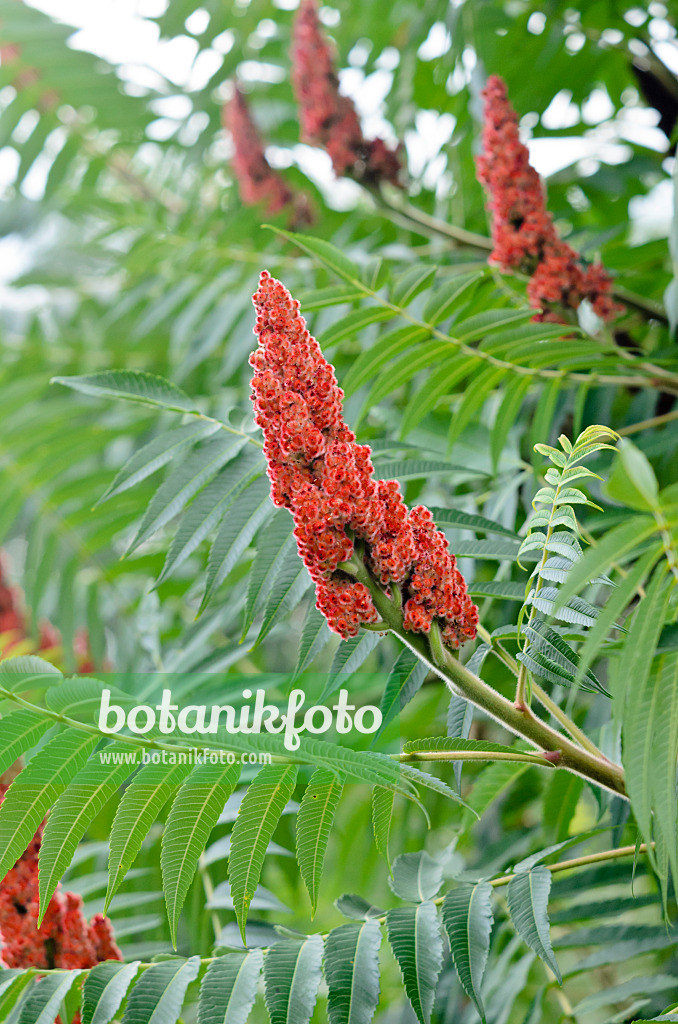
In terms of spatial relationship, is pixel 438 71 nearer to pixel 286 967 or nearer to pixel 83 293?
pixel 83 293

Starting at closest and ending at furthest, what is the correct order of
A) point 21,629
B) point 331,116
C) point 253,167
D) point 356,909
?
point 356,909 → point 331,116 → point 253,167 → point 21,629

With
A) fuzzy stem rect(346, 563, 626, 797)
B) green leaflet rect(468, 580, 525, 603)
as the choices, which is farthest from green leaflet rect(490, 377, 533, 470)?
fuzzy stem rect(346, 563, 626, 797)

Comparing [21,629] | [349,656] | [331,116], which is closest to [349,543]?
[349,656]

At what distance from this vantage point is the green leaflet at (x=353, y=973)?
3.23 ft

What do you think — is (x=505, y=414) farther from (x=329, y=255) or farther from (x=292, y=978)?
(x=292, y=978)

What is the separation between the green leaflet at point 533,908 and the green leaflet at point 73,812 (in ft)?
1.64

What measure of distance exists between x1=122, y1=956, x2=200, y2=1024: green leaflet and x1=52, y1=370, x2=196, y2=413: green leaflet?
0.78m

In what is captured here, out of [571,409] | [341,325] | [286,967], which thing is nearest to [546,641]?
[286,967]

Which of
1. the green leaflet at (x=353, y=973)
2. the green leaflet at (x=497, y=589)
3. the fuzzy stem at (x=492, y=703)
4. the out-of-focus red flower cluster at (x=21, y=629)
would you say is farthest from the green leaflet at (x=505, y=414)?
the out-of-focus red flower cluster at (x=21, y=629)

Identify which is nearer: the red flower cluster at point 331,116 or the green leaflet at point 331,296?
the green leaflet at point 331,296

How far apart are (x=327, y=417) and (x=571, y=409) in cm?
101

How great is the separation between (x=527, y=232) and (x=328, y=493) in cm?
95

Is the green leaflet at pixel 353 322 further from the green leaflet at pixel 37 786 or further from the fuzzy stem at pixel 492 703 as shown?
the green leaflet at pixel 37 786

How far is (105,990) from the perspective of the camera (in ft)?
3.54
